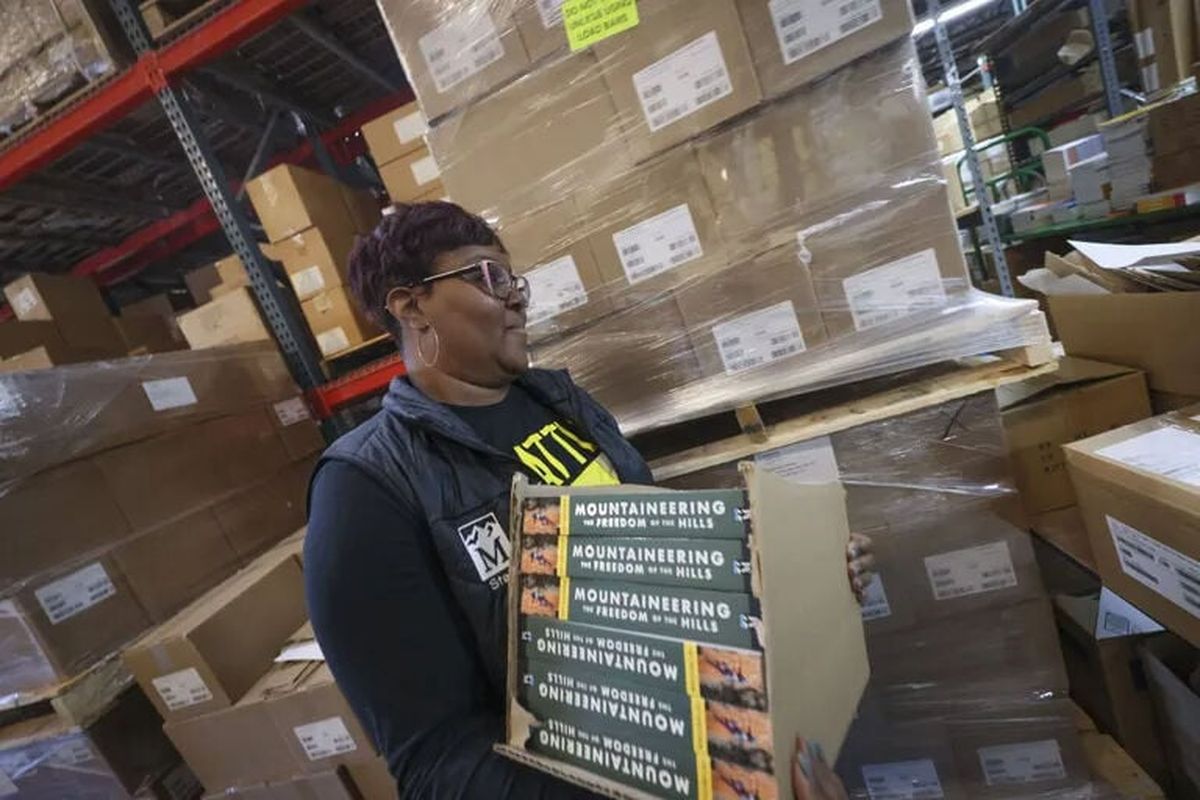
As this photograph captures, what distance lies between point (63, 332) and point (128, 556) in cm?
138

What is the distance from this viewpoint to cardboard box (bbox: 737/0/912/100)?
105 cm

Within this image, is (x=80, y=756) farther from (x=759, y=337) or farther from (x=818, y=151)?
(x=818, y=151)

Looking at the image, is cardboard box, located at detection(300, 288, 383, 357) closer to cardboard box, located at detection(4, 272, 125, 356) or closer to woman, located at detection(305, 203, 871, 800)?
cardboard box, located at detection(4, 272, 125, 356)

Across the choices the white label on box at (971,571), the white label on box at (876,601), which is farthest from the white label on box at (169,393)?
the white label on box at (971,571)

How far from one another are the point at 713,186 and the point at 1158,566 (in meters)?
1.01

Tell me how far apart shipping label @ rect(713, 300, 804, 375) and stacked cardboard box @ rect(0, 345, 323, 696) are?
1.81 metres

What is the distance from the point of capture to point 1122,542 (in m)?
0.86

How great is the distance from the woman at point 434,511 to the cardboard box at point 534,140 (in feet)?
0.94

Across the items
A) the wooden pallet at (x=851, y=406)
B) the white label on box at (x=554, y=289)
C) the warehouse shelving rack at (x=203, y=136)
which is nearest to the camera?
the wooden pallet at (x=851, y=406)

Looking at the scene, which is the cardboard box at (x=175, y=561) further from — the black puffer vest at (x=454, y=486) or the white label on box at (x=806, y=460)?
the white label on box at (x=806, y=460)

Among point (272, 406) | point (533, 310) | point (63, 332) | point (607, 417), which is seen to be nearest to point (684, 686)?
point (607, 417)

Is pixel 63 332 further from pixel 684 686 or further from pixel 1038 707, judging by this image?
pixel 1038 707

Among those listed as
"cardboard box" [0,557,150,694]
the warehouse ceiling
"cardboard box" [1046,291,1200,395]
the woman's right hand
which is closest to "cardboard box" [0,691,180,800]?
"cardboard box" [0,557,150,694]

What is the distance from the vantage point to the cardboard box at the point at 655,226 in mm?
1201
